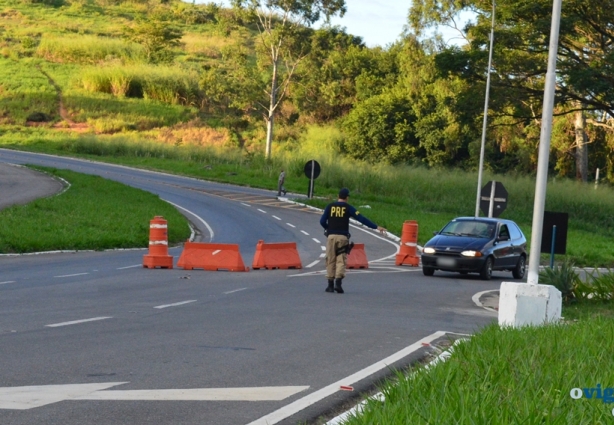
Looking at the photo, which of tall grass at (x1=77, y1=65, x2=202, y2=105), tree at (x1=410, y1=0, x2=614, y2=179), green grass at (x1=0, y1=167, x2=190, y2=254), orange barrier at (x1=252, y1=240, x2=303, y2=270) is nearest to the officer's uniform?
orange barrier at (x1=252, y1=240, x2=303, y2=270)

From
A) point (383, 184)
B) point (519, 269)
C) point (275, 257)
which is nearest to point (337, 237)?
point (275, 257)

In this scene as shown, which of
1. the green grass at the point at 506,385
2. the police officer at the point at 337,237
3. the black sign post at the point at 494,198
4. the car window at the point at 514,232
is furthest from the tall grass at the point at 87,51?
the green grass at the point at 506,385

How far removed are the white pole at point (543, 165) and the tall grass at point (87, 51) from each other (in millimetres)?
96882

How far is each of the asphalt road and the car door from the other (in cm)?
101

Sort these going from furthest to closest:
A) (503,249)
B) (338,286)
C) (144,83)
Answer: (144,83), (503,249), (338,286)

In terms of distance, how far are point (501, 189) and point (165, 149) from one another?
145ft

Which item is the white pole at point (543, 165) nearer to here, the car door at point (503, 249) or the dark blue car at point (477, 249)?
the dark blue car at point (477, 249)

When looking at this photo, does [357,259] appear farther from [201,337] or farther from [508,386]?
[508,386]

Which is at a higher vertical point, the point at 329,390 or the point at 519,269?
the point at 329,390

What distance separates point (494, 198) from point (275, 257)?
11512 millimetres

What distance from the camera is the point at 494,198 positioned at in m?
32.6

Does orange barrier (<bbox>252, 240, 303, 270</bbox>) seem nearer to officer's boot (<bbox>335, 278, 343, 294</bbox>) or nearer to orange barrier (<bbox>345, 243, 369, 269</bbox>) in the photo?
orange barrier (<bbox>345, 243, 369, 269</bbox>)

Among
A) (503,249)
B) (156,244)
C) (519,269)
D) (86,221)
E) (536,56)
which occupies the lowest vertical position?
(519,269)

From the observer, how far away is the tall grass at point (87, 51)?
10856 cm
